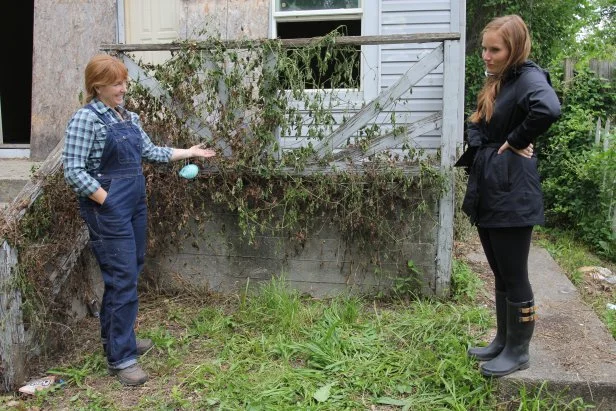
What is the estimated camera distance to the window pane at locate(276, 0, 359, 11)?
583 centimetres

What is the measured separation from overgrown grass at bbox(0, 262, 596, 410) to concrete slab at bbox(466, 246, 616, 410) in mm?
81

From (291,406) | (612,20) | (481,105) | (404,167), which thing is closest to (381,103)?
(404,167)

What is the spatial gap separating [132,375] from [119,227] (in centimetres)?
89

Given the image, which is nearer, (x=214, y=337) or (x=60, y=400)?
(x=60, y=400)

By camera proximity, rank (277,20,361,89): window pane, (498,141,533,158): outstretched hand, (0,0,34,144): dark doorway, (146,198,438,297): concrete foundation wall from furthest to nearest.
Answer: (0,0,34,144): dark doorway, (146,198,438,297): concrete foundation wall, (277,20,361,89): window pane, (498,141,533,158): outstretched hand

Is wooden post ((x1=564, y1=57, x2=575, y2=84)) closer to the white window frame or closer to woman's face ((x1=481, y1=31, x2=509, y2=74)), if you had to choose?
the white window frame

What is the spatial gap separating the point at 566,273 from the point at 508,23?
3.03 meters

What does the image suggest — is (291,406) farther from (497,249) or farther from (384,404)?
(497,249)

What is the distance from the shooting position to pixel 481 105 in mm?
2896

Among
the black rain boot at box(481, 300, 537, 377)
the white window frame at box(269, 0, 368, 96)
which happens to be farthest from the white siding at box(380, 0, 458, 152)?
the black rain boot at box(481, 300, 537, 377)

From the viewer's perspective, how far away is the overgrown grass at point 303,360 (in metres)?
3.00

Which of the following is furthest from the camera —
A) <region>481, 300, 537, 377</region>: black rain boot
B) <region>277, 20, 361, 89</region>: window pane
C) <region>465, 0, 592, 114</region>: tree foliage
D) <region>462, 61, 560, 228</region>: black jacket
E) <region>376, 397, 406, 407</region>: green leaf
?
<region>465, 0, 592, 114</region>: tree foliage

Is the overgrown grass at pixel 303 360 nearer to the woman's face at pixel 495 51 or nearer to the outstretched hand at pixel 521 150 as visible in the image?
the outstretched hand at pixel 521 150

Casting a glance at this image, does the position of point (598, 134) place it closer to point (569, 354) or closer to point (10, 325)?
point (569, 354)
